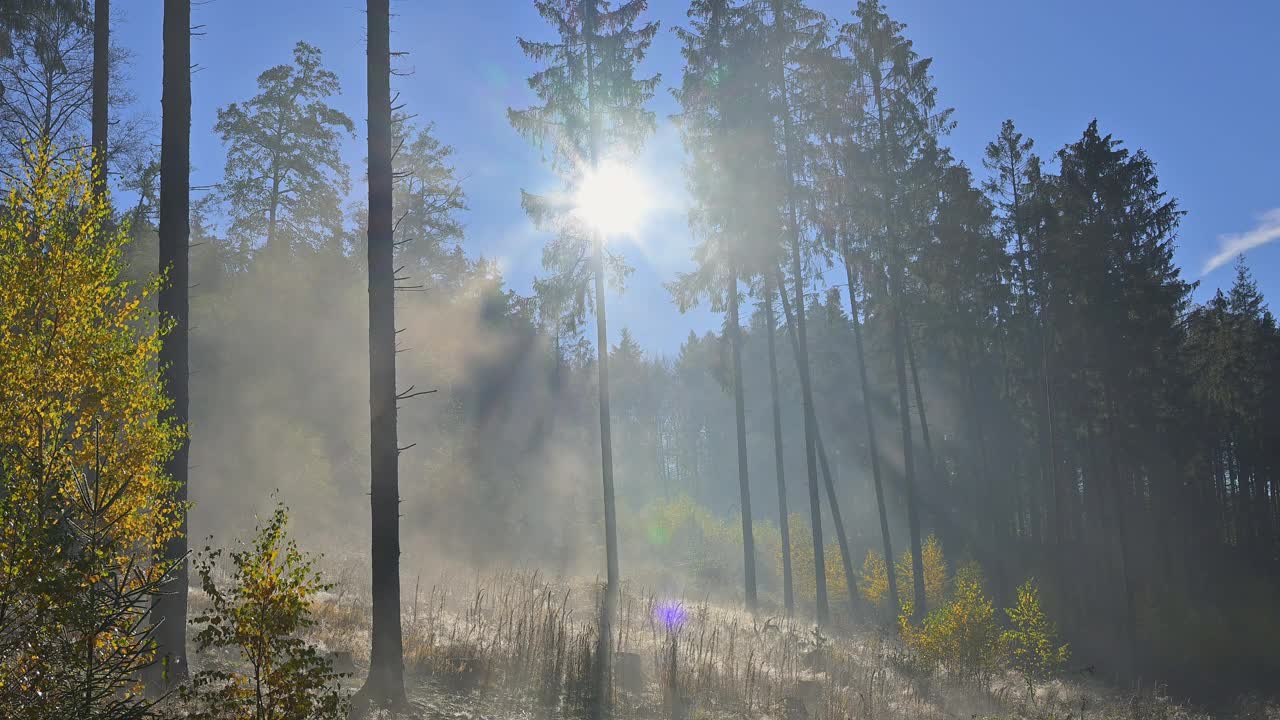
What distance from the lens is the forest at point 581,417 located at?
764 centimetres

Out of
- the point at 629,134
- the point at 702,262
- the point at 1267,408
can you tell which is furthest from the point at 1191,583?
the point at 629,134

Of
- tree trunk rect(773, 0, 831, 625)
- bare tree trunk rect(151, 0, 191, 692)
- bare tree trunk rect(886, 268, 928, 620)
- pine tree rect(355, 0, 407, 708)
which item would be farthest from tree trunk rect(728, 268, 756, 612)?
bare tree trunk rect(151, 0, 191, 692)

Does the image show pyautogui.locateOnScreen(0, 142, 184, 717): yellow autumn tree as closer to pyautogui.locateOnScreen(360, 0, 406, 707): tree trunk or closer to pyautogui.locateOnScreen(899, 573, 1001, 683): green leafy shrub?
pyautogui.locateOnScreen(360, 0, 406, 707): tree trunk

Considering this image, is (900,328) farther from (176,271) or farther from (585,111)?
A: (176,271)

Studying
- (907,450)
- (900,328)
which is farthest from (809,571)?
(900,328)

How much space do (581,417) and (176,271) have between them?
121ft

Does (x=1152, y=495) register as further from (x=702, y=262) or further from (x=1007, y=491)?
(x=702, y=262)

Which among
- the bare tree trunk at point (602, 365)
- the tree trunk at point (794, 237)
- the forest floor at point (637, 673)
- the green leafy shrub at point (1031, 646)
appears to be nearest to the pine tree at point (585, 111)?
the bare tree trunk at point (602, 365)

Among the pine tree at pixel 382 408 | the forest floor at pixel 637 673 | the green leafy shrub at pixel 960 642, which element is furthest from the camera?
the green leafy shrub at pixel 960 642

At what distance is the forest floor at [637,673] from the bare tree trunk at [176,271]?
→ 92cm

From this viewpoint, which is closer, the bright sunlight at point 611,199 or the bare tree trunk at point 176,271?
the bare tree trunk at point 176,271

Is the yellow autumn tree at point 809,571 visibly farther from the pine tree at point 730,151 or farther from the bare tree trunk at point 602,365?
the bare tree trunk at point 602,365

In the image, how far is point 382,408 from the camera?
927cm

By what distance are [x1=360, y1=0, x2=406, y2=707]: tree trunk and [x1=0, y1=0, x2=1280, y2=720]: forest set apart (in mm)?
46
